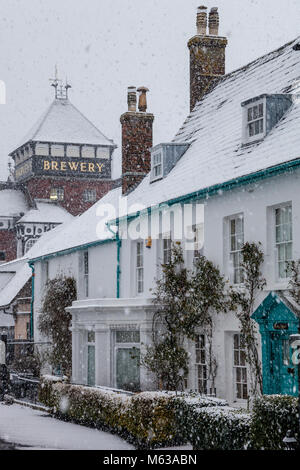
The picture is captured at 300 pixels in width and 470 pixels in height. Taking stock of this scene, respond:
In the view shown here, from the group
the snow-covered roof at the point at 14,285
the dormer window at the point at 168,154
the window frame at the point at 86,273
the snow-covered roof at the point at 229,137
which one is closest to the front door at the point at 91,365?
the snow-covered roof at the point at 229,137

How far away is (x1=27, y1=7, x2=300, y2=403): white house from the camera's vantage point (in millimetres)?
17578

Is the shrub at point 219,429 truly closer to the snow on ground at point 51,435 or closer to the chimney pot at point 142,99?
the snow on ground at point 51,435

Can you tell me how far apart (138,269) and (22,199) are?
54.3 meters

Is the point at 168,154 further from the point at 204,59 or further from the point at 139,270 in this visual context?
the point at 204,59

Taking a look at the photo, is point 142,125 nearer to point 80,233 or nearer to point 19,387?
point 80,233

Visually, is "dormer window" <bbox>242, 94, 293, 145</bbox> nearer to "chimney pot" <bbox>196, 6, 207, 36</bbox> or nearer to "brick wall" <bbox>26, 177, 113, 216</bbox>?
"chimney pot" <bbox>196, 6, 207, 36</bbox>

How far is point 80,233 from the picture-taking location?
32844mm

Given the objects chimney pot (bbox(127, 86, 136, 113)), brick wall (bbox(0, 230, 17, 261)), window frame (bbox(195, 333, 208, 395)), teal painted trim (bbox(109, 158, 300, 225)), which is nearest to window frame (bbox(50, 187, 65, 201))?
brick wall (bbox(0, 230, 17, 261))

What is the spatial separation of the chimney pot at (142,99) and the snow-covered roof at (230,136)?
7.92 feet

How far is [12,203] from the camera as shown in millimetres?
76812

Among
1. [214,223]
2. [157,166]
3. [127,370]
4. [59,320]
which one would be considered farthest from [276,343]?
[59,320]

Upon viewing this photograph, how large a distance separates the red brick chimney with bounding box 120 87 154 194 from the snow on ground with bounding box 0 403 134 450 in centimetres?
912
